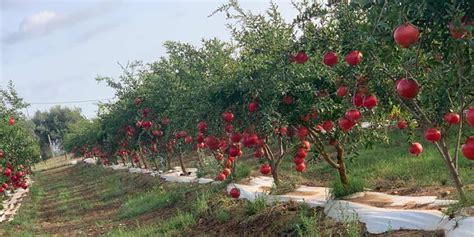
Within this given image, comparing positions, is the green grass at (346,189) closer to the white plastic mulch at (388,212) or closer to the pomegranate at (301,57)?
the white plastic mulch at (388,212)

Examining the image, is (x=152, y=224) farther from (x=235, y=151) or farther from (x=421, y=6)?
(x=421, y=6)

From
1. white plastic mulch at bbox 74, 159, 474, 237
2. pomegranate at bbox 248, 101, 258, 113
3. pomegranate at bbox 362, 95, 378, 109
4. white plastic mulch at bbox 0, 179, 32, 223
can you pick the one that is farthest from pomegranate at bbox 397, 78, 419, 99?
white plastic mulch at bbox 0, 179, 32, 223

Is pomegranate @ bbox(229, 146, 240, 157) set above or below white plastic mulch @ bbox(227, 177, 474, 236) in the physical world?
above

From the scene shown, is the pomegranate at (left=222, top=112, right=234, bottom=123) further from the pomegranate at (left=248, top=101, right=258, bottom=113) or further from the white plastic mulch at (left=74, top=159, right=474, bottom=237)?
the white plastic mulch at (left=74, top=159, right=474, bottom=237)

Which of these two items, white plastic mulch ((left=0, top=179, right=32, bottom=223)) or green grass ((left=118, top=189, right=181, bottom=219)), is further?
white plastic mulch ((left=0, top=179, right=32, bottom=223))

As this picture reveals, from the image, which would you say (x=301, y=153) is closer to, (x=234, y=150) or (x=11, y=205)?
(x=234, y=150)

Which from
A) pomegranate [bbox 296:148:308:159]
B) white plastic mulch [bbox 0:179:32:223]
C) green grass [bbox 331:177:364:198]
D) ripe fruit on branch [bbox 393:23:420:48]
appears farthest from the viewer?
white plastic mulch [bbox 0:179:32:223]

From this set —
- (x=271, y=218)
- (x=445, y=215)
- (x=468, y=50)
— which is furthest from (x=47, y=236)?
(x=468, y=50)

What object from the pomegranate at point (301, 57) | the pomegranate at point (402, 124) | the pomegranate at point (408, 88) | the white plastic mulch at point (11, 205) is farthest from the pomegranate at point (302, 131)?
the white plastic mulch at point (11, 205)

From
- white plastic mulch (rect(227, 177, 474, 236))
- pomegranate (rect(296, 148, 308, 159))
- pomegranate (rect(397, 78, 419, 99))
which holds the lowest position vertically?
white plastic mulch (rect(227, 177, 474, 236))

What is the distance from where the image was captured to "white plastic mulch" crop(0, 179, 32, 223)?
56.4 feet

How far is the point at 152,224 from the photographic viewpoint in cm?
1084

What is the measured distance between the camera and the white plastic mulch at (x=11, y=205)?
17.2 meters

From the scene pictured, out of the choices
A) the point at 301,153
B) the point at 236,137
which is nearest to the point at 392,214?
the point at 301,153
